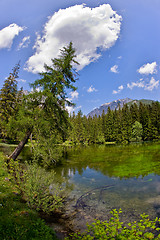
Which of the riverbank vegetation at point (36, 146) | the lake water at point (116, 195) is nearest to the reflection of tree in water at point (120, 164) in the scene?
the lake water at point (116, 195)

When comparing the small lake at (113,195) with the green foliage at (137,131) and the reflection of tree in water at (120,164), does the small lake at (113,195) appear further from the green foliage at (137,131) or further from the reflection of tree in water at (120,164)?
the green foliage at (137,131)

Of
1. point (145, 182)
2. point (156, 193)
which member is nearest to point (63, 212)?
point (156, 193)

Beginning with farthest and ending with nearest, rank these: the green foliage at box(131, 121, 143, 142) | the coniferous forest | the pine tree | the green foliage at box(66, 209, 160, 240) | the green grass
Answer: the coniferous forest
the green foliage at box(131, 121, 143, 142)
the pine tree
the green grass
the green foliage at box(66, 209, 160, 240)

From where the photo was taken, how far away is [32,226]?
5.00 m

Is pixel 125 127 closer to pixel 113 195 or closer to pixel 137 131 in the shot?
pixel 137 131

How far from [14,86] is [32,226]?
3253 cm

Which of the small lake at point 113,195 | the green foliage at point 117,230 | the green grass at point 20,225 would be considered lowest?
the small lake at point 113,195

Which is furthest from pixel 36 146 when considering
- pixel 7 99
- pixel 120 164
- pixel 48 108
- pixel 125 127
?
pixel 125 127

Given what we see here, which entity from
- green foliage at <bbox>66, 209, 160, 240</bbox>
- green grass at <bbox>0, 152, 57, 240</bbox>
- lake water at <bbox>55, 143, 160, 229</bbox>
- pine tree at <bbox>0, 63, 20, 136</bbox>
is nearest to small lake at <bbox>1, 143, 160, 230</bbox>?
lake water at <bbox>55, 143, 160, 229</bbox>

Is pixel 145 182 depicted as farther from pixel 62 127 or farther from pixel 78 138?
pixel 78 138

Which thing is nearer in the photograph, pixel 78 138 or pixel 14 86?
pixel 14 86

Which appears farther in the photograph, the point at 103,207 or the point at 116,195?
the point at 116,195

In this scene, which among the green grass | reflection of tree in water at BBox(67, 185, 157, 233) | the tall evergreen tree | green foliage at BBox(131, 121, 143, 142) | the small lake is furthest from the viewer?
green foliage at BBox(131, 121, 143, 142)

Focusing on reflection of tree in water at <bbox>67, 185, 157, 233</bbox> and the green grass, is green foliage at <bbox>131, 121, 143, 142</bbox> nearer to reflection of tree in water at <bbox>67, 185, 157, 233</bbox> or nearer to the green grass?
reflection of tree in water at <bbox>67, 185, 157, 233</bbox>
